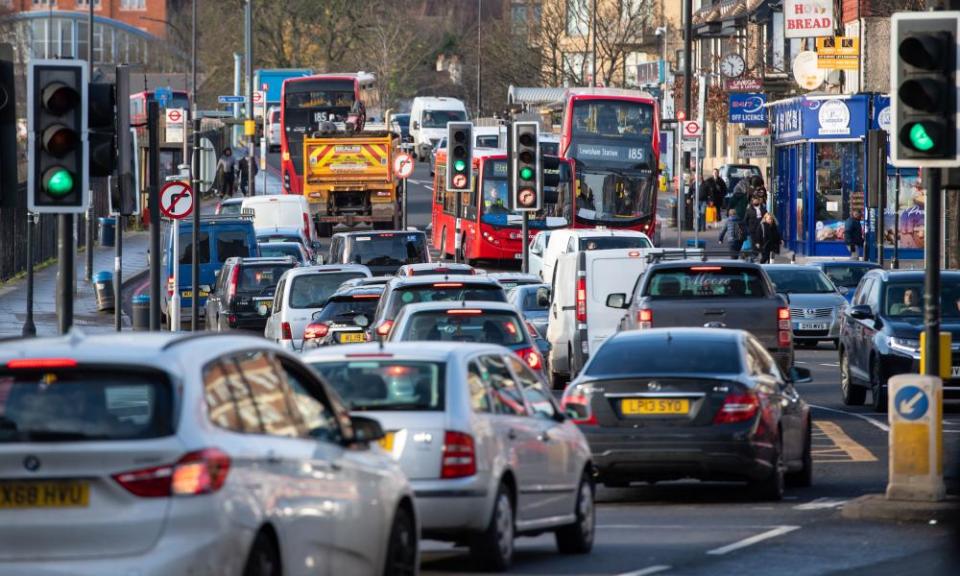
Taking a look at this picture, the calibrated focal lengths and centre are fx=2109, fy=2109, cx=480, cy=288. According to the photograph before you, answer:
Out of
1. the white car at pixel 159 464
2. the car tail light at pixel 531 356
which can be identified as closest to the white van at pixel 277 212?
the car tail light at pixel 531 356

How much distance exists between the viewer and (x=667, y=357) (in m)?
15.8

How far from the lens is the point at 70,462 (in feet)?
25.9

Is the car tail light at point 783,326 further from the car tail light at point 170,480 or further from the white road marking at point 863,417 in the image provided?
the car tail light at point 170,480

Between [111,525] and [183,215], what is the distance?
2570 cm

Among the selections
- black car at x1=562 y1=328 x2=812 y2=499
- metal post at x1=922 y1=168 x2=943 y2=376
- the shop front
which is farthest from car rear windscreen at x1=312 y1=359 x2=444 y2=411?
the shop front

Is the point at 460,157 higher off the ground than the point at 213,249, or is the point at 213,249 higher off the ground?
the point at 460,157

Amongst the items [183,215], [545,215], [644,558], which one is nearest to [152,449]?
[644,558]

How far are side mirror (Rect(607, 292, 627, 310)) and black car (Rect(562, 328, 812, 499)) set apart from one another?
26.7 feet

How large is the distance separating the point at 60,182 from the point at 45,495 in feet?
23.2

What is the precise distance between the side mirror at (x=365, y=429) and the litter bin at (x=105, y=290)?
33.9m

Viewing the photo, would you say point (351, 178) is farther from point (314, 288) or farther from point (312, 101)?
point (314, 288)

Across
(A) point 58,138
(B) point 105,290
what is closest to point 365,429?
(A) point 58,138

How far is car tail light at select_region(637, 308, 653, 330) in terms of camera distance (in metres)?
22.1

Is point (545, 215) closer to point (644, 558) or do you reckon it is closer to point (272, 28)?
point (644, 558)
